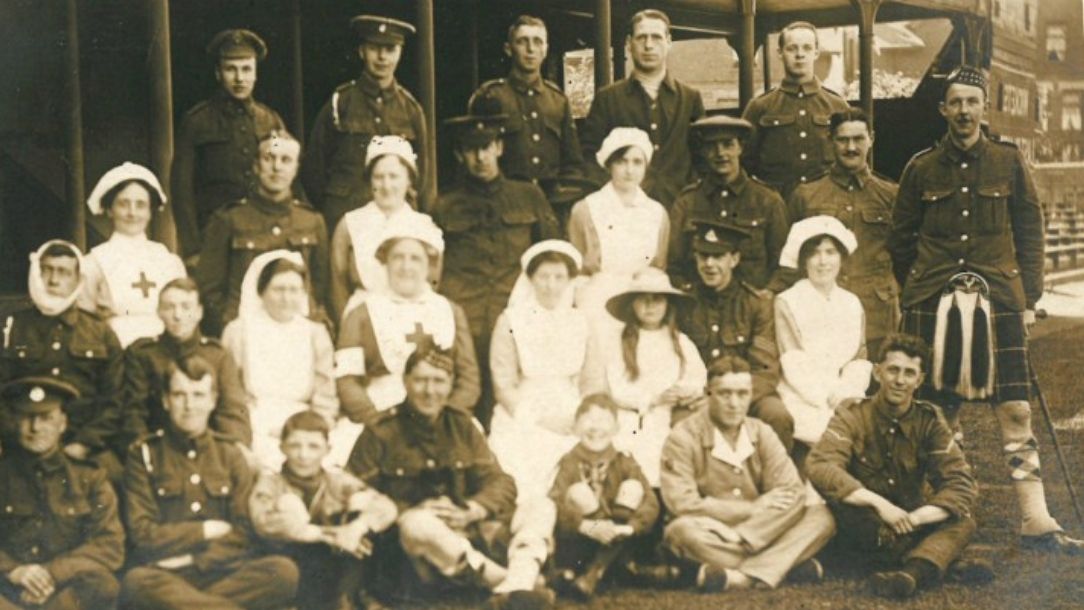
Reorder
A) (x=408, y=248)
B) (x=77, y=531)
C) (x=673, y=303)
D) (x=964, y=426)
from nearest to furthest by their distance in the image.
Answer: (x=77, y=531)
(x=408, y=248)
(x=673, y=303)
(x=964, y=426)

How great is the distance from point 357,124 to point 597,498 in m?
1.74

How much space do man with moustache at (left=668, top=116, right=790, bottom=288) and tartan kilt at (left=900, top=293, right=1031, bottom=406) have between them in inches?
28.6

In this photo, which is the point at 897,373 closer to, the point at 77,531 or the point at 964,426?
the point at 964,426

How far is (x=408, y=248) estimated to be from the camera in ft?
18.0

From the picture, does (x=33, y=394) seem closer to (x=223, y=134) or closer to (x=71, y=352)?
(x=71, y=352)

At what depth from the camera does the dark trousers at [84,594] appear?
16.5 feet

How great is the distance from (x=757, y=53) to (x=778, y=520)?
2173 millimetres

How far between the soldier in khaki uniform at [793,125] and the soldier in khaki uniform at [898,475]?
0.89 metres

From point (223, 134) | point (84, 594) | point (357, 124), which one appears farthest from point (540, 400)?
point (84, 594)

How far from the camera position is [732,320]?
5.90 metres

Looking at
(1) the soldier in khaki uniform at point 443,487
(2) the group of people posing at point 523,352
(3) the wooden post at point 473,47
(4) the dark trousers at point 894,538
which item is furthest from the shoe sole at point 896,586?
(3) the wooden post at point 473,47

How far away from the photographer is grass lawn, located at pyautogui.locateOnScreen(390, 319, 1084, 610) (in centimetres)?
548

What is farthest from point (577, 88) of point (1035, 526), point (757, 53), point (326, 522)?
point (1035, 526)

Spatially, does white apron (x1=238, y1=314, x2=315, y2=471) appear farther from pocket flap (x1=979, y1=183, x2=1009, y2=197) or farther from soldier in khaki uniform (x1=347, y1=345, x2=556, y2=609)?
pocket flap (x1=979, y1=183, x2=1009, y2=197)
